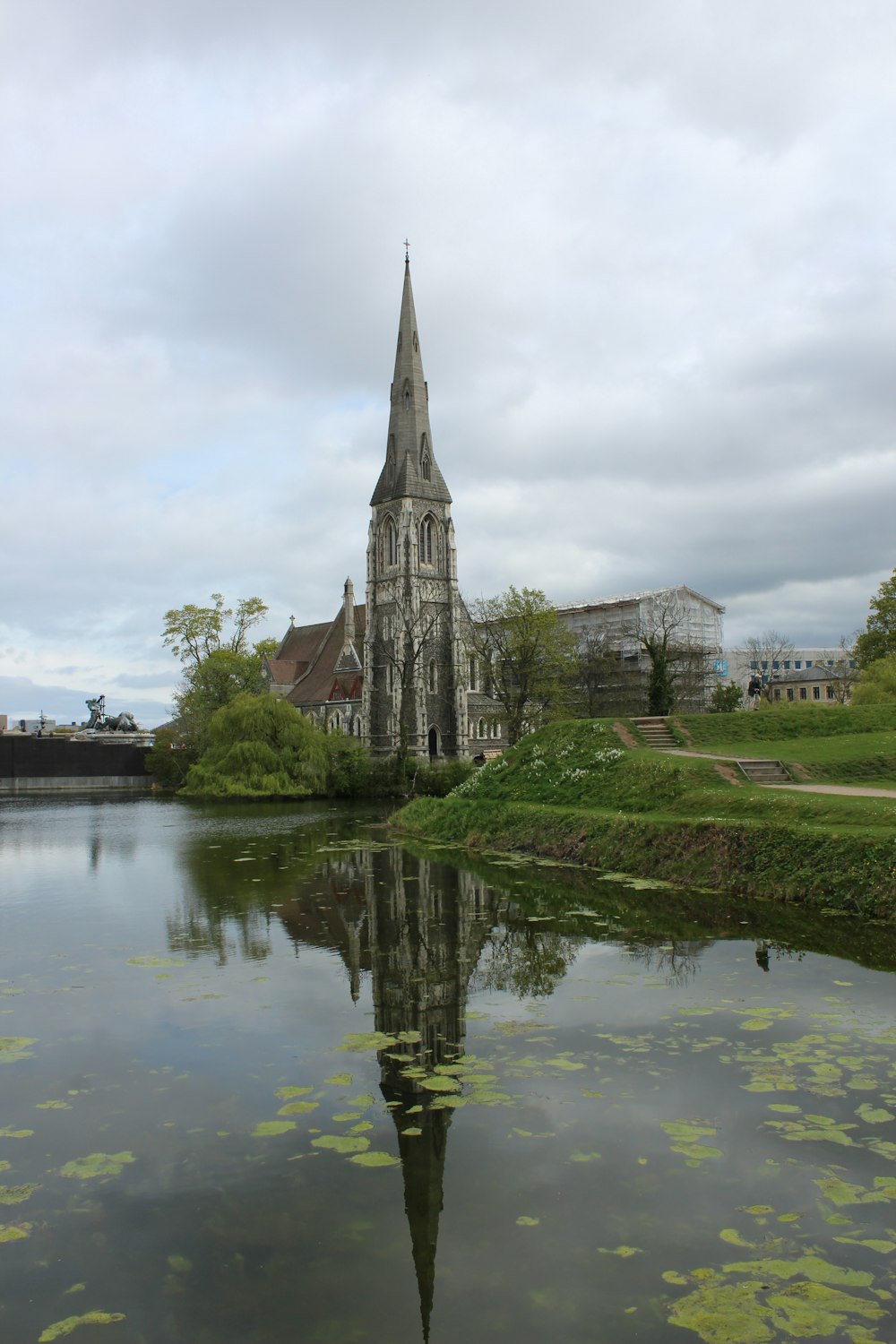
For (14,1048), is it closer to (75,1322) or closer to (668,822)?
(75,1322)

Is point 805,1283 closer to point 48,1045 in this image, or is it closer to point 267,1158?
point 267,1158

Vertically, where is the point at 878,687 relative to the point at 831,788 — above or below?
above

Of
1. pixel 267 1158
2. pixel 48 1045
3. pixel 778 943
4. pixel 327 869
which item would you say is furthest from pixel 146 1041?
pixel 327 869

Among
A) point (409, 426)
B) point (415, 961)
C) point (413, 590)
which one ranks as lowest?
point (415, 961)

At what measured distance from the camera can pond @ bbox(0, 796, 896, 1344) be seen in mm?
Result: 5711

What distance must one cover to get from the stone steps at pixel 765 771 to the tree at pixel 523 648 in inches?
1158

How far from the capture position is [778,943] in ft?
46.5

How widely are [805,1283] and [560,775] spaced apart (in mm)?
23353

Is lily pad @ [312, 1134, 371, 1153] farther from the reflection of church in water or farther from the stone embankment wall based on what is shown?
the stone embankment wall

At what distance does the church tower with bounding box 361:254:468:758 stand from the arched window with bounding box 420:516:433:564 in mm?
74

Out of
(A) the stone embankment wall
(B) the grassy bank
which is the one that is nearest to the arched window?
(A) the stone embankment wall

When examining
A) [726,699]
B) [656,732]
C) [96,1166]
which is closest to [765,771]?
[656,732]

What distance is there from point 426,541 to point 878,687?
153 feet

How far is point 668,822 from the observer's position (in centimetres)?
2148
